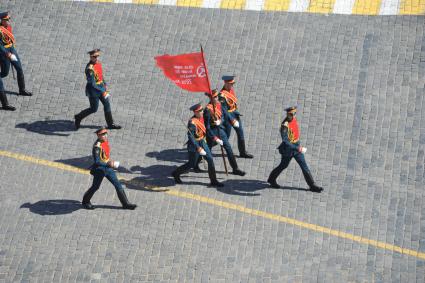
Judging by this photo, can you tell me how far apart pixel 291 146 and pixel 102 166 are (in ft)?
12.0

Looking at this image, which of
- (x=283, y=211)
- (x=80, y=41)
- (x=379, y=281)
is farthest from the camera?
(x=80, y=41)

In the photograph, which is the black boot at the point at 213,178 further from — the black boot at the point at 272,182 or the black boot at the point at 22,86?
the black boot at the point at 22,86

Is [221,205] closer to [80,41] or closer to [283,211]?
[283,211]

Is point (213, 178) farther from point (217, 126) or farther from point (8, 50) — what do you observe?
point (8, 50)

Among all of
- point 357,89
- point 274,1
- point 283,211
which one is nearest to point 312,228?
point 283,211

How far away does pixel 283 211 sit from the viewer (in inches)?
764

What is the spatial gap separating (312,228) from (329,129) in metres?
3.08

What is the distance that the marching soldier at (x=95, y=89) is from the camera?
2050 centimetres

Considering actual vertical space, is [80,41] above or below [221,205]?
above

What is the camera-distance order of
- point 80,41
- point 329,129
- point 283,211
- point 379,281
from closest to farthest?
point 379,281
point 283,211
point 329,129
point 80,41

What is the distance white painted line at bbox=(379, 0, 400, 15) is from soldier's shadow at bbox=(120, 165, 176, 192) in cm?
720

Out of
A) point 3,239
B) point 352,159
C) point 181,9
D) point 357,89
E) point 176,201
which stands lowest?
point 3,239

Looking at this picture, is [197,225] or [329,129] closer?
[197,225]

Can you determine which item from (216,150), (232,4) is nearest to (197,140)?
(216,150)
